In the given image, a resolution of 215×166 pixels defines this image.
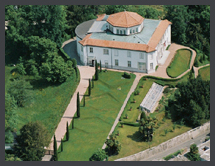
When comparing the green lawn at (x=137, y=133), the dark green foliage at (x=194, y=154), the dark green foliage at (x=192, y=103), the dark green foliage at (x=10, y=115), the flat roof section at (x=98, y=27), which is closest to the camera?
the dark green foliage at (x=194, y=154)

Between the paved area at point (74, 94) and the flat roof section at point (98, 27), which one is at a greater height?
the flat roof section at point (98, 27)

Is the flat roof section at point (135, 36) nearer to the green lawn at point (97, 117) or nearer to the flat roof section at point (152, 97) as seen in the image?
the green lawn at point (97, 117)

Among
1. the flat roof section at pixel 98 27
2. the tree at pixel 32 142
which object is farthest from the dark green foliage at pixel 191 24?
the tree at pixel 32 142

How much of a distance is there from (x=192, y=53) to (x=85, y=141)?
44.1 meters

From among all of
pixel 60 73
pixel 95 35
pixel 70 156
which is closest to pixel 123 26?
pixel 95 35

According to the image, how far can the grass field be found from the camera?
108375mm

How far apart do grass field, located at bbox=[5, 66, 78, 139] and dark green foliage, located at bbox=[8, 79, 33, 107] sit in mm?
1338

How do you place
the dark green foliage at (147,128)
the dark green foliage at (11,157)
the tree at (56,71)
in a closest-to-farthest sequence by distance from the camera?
the dark green foliage at (11,157) → the dark green foliage at (147,128) → the tree at (56,71)

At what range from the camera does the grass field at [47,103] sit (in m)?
108

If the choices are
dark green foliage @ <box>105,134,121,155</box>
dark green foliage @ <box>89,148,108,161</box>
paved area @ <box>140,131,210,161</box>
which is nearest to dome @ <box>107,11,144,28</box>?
paved area @ <box>140,131,210,161</box>

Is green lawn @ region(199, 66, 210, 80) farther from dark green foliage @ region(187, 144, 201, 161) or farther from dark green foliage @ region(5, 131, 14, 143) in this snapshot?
dark green foliage @ region(5, 131, 14, 143)

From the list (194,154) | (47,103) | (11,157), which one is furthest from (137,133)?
(11,157)

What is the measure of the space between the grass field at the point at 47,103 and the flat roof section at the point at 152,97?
15869 millimetres

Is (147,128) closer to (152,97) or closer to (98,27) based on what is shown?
(152,97)
